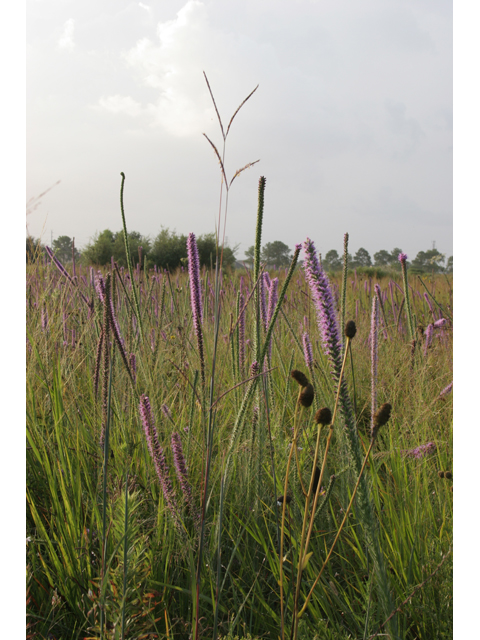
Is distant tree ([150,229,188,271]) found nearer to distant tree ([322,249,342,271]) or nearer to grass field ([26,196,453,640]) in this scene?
distant tree ([322,249,342,271])

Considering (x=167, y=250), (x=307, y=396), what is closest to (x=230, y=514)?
(x=307, y=396)

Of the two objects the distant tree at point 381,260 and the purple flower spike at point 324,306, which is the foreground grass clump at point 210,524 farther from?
the distant tree at point 381,260

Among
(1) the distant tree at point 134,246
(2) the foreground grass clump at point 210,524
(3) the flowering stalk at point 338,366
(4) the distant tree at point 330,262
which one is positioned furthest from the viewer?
(1) the distant tree at point 134,246

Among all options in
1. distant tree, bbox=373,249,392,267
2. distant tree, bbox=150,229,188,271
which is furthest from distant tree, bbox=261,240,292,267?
distant tree, bbox=150,229,188,271

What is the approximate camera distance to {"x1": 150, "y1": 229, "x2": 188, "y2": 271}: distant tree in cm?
2053

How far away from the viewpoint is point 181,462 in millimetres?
1002

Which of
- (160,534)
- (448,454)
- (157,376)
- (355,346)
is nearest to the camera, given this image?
(160,534)

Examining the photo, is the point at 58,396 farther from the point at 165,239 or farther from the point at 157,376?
the point at 165,239

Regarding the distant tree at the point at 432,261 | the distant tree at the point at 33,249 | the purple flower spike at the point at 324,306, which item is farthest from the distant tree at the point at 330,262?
the distant tree at the point at 33,249

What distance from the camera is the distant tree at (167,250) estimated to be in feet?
67.4

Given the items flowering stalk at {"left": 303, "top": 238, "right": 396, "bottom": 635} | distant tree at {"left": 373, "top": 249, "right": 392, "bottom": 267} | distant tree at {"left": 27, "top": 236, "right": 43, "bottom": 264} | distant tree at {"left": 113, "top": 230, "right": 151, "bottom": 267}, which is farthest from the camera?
distant tree at {"left": 373, "top": 249, "right": 392, "bottom": 267}
